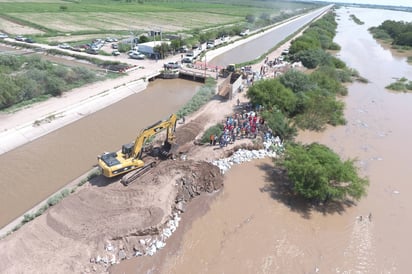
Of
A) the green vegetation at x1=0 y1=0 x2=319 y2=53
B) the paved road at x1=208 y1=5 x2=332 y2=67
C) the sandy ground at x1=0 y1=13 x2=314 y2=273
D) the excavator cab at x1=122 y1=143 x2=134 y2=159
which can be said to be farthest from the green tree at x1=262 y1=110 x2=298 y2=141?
the green vegetation at x1=0 y1=0 x2=319 y2=53

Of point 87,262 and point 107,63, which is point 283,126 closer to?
point 87,262

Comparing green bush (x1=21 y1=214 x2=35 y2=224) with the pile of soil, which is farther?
green bush (x1=21 y1=214 x2=35 y2=224)

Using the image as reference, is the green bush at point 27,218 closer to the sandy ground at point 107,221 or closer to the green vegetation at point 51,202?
the green vegetation at point 51,202

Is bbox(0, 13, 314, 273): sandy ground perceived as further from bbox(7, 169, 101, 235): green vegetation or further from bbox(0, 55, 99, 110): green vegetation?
bbox(0, 55, 99, 110): green vegetation

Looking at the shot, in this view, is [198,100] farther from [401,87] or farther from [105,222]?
[401,87]

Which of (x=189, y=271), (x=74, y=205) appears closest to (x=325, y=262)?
(x=189, y=271)

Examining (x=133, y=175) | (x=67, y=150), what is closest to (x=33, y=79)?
(x=67, y=150)

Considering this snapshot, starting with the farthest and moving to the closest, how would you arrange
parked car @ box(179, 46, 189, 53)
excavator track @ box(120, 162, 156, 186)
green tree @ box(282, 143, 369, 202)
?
parked car @ box(179, 46, 189, 53)
excavator track @ box(120, 162, 156, 186)
green tree @ box(282, 143, 369, 202)
